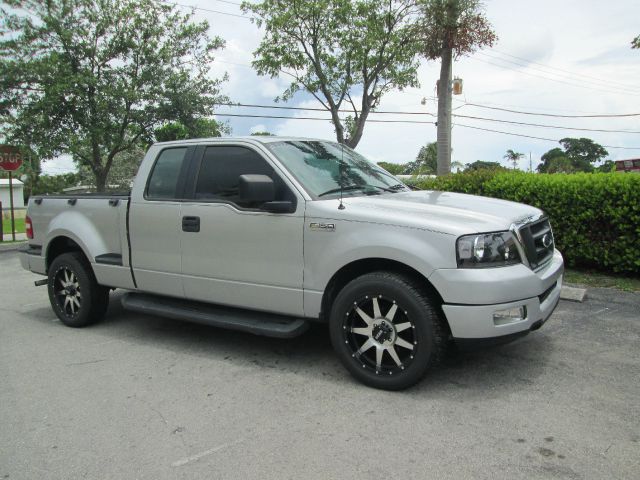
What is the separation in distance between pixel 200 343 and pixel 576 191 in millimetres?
5312

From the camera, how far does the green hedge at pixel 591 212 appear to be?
22.4ft

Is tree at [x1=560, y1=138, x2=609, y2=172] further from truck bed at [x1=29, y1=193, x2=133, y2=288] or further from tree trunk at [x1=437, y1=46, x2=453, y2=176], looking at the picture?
truck bed at [x1=29, y1=193, x2=133, y2=288]

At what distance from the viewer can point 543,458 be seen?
295cm

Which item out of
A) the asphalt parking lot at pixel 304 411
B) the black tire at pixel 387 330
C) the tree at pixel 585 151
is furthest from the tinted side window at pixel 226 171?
the tree at pixel 585 151

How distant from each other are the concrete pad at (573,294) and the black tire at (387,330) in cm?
327

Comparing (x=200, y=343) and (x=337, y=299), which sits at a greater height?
(x=337, y=299)

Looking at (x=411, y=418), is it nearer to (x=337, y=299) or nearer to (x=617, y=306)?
(x=337, y=299)

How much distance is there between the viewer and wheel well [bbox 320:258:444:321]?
3.81 metres

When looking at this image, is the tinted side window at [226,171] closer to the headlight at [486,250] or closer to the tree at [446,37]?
the headlight at [486,250]

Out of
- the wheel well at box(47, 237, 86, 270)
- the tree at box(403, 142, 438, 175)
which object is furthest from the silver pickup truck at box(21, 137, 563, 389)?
the tree at box(403, 142, 438, 175)

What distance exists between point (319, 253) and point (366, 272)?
385 millimetres

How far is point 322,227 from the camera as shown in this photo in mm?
4082

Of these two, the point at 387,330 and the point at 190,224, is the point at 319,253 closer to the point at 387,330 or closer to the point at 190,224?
the point at 387,330

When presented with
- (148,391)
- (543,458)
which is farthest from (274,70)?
(543,458)
